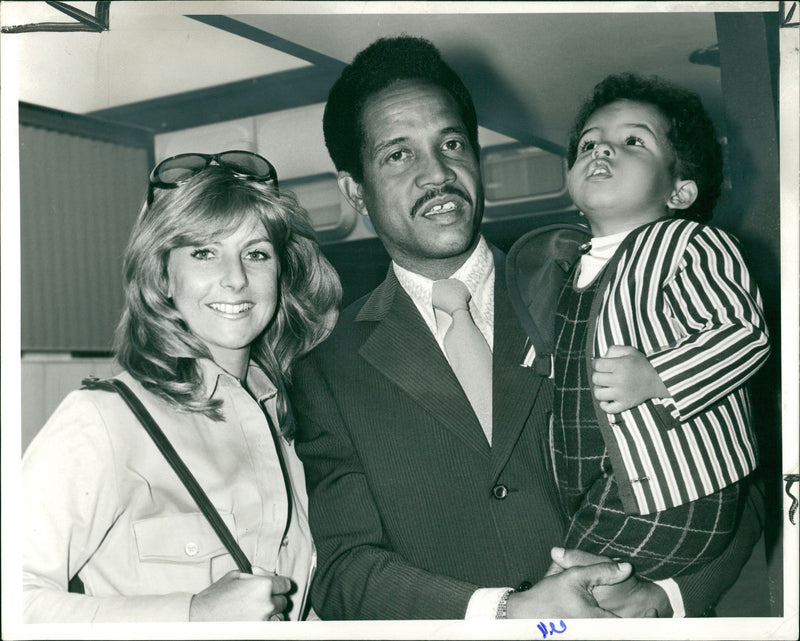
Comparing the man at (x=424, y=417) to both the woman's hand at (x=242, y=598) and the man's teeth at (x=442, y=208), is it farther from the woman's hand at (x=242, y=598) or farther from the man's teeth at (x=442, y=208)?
the woman's hand at (x=242, y=598)

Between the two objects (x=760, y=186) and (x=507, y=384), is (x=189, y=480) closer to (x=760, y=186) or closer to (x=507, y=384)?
(x=507, y=384)

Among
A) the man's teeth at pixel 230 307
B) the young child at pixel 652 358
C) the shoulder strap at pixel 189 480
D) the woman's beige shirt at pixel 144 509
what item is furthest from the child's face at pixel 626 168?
the shoulder strap at pixel 189 480

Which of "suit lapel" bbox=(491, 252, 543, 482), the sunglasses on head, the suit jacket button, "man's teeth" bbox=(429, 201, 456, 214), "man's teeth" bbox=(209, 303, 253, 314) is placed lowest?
the suit jacket button

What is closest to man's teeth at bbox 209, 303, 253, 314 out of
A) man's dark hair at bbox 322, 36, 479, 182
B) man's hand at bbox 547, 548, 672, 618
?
man's dark hair at bbox 322, 36, 479, 182

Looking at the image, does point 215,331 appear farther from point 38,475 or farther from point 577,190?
point 577,190

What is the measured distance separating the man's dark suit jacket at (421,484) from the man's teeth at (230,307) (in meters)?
0.32

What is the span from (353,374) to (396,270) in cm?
35

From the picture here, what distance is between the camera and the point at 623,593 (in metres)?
2.28

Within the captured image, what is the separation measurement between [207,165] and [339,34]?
585mm

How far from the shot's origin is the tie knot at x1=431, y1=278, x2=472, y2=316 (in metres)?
2.40

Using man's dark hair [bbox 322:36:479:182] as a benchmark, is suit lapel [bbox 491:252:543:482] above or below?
below

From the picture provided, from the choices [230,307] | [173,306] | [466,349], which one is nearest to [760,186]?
[466,349]

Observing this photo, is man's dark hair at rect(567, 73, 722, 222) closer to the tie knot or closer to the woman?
the tie knot

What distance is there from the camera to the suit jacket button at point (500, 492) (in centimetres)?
224
